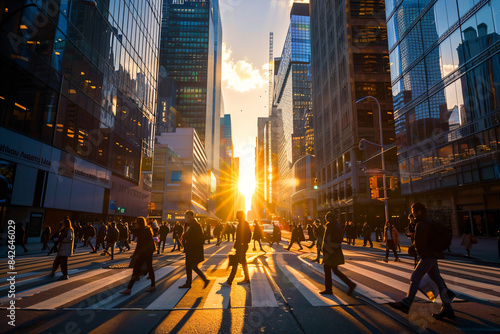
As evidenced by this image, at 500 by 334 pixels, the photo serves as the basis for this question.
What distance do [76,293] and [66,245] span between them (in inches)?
88.7

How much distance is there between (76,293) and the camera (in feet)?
21.7

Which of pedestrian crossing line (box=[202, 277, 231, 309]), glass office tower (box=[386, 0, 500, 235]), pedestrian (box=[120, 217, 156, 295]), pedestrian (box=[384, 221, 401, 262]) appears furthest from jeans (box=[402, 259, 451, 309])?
glass office tower (box=[386, 0, 500, 235])

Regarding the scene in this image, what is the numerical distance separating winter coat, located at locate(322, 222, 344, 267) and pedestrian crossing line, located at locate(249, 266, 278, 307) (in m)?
1.44

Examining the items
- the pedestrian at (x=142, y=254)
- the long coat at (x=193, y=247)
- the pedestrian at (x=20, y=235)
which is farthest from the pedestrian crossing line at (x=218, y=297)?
the pedestrian at (x=20, y=235)

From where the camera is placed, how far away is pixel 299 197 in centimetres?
9688

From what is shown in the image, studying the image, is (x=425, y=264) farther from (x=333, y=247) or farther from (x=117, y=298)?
(x=117, y=298)

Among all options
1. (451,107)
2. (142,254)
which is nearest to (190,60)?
(451,107)

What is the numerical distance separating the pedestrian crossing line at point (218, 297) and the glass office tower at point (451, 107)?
19.9 metres

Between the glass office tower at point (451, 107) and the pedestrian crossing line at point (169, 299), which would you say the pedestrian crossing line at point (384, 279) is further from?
the glass office tower at point (451, 107)

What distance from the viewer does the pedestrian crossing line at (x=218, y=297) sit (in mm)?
5639

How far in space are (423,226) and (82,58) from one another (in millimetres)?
28844

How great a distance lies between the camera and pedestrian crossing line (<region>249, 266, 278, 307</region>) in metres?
5.79

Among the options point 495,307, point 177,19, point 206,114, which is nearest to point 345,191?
point 495,307

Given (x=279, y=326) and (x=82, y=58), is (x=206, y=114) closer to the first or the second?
(x=82, y=58)
